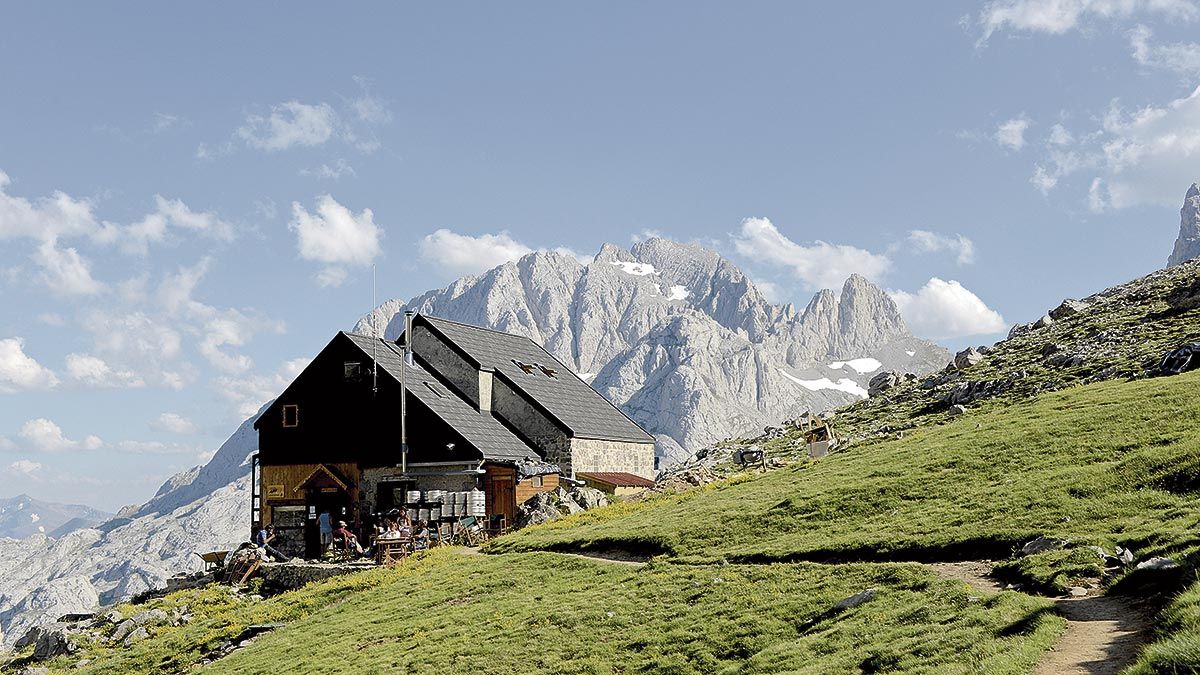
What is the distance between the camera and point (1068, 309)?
8869 cm

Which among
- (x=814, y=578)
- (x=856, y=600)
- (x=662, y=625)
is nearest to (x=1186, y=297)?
(x=814, y=578)

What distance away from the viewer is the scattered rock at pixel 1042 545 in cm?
2162

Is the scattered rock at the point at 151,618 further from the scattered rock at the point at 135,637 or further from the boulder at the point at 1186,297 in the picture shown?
the boulder at the point at 1186,297

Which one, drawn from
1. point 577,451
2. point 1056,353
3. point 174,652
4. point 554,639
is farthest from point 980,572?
point 1056,353

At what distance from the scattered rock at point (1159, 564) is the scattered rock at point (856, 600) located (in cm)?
555

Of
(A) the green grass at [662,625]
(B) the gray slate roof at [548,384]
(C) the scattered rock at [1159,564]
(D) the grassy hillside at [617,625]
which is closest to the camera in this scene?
(A) the green grass at [662,625]

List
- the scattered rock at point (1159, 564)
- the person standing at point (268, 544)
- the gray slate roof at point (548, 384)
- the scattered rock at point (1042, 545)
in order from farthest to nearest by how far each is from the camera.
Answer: the gray slate roof at point (548, 384) → the person standing at point (268, 544) → the scattered rock at point (1042, 545) → the scattered rock at point (1159, 564)

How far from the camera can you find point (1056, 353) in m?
66.2

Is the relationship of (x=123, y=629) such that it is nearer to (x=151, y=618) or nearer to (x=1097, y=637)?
(x=151, y=618)

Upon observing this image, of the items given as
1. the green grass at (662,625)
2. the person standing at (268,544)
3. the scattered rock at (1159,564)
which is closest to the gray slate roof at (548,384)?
the person standing at (268,544)

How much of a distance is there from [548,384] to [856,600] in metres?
49.0

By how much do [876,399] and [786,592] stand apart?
2537 inches

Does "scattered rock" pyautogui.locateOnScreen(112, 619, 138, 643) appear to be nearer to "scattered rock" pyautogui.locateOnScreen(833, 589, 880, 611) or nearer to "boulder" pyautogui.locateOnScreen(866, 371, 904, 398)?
"scattered rock" pyautogui.locateOnScreen(833, 589, 880, 611)

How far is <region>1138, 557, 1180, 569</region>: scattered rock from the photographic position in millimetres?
17875
